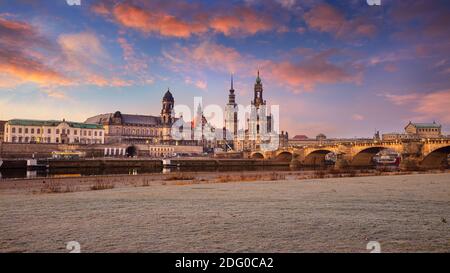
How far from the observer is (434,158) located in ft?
186

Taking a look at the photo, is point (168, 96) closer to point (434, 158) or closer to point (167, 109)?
point (167, 109)

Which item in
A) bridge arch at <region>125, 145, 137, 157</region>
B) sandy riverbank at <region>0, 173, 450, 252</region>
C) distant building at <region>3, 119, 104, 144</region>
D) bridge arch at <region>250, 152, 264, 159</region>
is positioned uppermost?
distant building at <region>3, 119, 104, 144</region>

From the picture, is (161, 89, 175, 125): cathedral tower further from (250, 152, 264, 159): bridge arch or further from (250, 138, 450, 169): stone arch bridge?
(250, 138, 450, 169): stone arch bridge

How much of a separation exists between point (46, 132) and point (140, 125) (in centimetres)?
5098

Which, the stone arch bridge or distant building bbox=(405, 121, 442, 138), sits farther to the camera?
distant building bbox=(405, 121, 442, 138)

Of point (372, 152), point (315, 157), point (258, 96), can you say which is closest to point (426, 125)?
point (258, 96)

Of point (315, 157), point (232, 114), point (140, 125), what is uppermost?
point (232, 114)

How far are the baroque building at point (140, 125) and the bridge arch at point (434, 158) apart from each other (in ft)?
380

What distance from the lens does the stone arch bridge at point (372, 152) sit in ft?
178

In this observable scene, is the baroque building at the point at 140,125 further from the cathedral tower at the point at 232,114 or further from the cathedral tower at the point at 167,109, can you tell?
the cathedral tower at the point at 232,114

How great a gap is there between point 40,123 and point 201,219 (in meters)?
142

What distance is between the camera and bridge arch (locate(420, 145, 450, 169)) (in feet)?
178

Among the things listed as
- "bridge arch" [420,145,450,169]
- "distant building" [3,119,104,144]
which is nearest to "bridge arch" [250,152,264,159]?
"bridge arch" [420,145,450,169]

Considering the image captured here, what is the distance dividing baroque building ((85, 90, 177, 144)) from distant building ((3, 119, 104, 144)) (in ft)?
51.1
